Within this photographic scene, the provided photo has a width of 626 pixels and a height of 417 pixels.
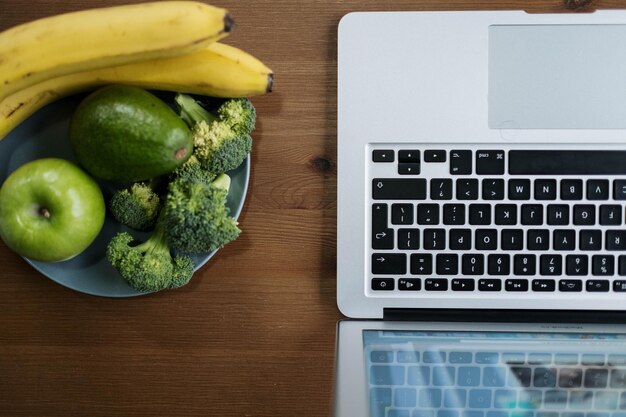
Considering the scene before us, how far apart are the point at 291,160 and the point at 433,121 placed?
17cm

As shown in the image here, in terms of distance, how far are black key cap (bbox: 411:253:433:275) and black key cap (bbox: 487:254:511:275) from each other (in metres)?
0.07

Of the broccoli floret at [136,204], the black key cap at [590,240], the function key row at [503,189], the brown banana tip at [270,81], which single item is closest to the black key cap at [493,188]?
the function key row at [503,189]

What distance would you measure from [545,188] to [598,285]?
0.13m

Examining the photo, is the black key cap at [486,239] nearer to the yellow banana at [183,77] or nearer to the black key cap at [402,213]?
the black key cap at [402,213]

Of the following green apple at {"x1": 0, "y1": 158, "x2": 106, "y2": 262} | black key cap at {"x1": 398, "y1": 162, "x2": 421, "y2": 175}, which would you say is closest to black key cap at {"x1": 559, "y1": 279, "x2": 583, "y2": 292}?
black key cap at {"x1": 398, "y1": 162, "x2": 421, "y2": 175}

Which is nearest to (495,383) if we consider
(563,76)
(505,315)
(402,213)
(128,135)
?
(505,315)

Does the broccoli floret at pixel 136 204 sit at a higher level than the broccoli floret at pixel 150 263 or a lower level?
higher

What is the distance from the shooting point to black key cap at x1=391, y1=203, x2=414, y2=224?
2.46ft

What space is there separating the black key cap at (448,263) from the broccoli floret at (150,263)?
0.28 m

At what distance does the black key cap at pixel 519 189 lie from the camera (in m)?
0.74

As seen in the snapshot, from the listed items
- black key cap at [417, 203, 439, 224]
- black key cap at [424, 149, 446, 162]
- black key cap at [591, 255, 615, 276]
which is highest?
black key cap at [424, 149, 446, 162]

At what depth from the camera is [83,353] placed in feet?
2.68

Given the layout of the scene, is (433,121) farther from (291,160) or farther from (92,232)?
(92,232)

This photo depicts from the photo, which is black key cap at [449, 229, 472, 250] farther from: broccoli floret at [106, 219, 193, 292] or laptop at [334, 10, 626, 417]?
broccoli floret at [106, 219, 193, 292]
